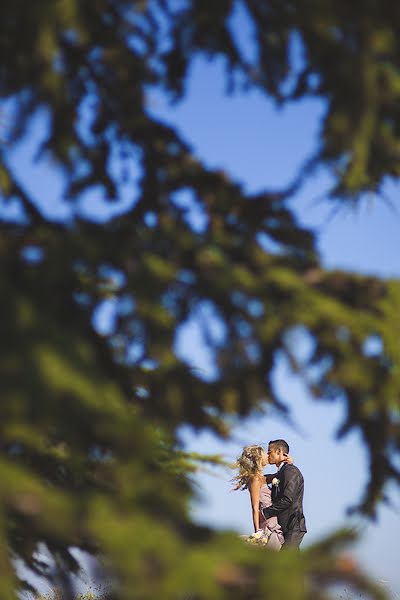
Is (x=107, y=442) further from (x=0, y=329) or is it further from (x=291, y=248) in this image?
(x=291, y=248)

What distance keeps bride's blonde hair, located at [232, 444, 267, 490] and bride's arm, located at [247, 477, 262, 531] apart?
3.6 inches

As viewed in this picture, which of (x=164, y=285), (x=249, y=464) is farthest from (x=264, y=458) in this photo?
(x=164, y=285)

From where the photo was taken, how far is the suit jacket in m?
10.5

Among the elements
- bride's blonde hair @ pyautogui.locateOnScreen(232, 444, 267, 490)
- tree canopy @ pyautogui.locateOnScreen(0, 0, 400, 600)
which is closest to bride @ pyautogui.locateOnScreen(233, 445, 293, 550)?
bride's blonde hair @ pyautogui.locateOnScreen(232, 444, 267, 490)

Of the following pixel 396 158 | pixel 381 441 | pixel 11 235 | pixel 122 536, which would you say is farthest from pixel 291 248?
pixel 122 536

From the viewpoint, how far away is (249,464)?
11.2 metres

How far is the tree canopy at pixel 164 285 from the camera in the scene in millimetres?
2072

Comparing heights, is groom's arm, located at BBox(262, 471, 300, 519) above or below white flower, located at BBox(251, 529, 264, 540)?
above

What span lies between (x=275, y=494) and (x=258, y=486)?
0.98 feet

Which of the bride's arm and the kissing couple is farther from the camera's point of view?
the bride's arm

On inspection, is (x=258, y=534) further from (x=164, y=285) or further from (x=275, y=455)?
(x=164, y=285)

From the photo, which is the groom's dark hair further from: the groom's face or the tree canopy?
the tree canopy

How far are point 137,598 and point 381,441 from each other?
1.61m

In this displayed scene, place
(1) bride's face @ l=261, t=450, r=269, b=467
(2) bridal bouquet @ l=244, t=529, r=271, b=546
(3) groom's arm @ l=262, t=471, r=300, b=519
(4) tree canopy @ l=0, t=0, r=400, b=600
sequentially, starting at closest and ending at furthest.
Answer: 1. (4) tree canopy @ l=0, t=0, r=400, b=600
2. (3) groom's arm @ l=262, t=471, r=300, b=519
3. (2) bridal bouquet @ l=244, t=529, r=271, b=546
4. (1) bride's face @ l=261, t=450, r=269, b=467
